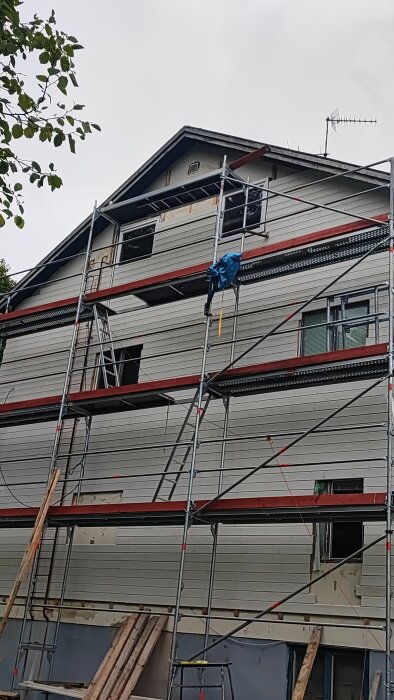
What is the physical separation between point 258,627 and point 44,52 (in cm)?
903

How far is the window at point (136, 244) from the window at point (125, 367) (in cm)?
247

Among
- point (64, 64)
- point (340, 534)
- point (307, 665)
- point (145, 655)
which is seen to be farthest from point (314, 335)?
point (64, 64)

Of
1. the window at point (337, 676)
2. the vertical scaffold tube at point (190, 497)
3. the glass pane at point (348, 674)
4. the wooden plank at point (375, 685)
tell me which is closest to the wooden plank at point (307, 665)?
the window at point (337, 676)

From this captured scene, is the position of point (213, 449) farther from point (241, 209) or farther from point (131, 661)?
point (241, 209)

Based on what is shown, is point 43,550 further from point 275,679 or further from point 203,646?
point 275,679

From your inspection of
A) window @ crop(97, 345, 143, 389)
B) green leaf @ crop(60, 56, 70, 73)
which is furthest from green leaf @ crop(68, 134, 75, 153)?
window @ crop(97, 345, 143, 389)

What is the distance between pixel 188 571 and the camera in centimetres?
1331

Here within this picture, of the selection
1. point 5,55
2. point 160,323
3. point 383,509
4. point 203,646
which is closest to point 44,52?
point 5,55

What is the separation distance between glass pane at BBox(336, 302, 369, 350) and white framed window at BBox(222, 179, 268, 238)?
2711mm

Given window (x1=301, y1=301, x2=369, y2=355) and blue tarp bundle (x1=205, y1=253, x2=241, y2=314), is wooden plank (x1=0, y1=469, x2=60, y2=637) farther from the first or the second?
window (x1=301, y1=301, x2=369, y2=355)

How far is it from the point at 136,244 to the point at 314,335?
19.3 feet

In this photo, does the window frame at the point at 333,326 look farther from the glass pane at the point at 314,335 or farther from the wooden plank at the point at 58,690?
the wooden plank at the point at 58,690

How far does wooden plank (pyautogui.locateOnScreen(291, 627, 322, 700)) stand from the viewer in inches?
418

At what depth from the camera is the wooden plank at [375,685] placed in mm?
10391
